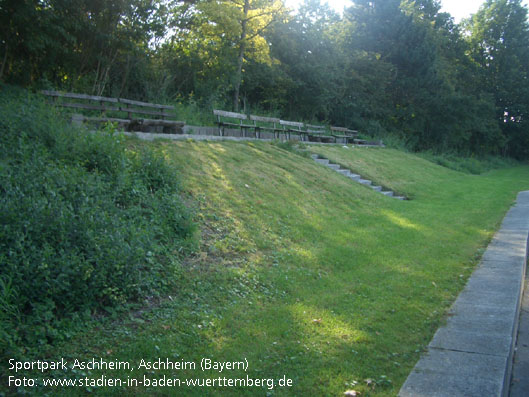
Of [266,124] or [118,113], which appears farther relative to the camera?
[266,124]

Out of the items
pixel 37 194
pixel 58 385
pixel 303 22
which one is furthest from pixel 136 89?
pixel 303 22

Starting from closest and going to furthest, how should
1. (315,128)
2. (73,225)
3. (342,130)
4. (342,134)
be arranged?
(73,225), (315,128), (342,130), (342,134)

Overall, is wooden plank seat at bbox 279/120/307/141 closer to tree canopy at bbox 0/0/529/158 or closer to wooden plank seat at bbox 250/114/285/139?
wooden plank seat at bbox 250/114/285/139

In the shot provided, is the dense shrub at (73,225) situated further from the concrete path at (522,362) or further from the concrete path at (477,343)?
the concrete path at (522,362)

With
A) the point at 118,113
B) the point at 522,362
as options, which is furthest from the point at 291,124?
the point at 522,362

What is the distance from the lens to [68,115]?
323 inches

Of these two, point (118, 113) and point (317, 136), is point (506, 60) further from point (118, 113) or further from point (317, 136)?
point (118, 113)

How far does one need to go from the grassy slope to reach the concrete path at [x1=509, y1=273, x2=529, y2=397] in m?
0.80

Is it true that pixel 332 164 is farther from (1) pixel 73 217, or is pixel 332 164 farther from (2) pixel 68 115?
(1) pixel 73 217

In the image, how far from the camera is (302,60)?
27.5m

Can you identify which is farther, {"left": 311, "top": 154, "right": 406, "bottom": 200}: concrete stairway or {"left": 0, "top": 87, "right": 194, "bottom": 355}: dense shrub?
{"left": 311, "top": 154, "right": 406, "bottom": 200}: concrete stairway

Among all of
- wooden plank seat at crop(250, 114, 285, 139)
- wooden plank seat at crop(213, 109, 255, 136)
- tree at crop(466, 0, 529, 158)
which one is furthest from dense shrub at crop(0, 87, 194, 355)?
tree at crop(466, 0, 529, 158)

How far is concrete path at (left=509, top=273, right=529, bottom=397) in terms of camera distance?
3.83m

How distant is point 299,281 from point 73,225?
286 centimetres
